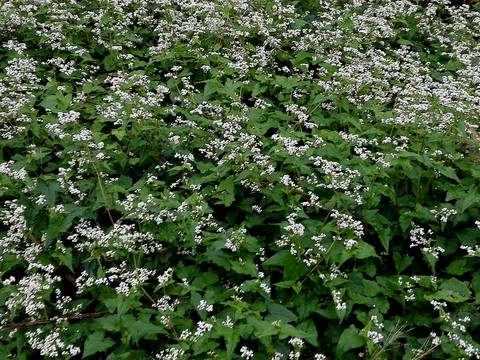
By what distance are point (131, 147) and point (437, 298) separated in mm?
3733

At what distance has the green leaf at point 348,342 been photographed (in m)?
3.43

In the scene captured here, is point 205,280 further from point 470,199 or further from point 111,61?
point 111,61

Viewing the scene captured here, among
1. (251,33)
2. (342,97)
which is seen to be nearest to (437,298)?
→ (342,97)

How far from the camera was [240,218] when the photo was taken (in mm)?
4914

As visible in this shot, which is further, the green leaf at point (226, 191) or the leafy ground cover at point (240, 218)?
the green leaf at point (226, 191)

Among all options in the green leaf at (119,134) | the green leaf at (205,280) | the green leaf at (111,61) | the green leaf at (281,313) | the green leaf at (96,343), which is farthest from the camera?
the green leaf at (111,61)

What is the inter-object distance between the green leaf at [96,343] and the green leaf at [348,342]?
6.32 ft

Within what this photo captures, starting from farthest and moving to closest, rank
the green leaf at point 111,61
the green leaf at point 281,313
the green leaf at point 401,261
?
the green leaf at point 111,61, the green leaf at point 401,261, the green leaf at point 281,313

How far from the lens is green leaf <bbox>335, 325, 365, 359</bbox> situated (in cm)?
343

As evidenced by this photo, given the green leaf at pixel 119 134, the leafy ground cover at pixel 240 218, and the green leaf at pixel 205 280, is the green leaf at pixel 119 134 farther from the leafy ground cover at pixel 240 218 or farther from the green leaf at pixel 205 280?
the green leaf at pixel 205 280

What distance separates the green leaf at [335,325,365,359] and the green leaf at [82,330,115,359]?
1926 mm

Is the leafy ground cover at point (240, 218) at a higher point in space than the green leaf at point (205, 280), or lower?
higher

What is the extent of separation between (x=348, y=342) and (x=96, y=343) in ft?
7.03

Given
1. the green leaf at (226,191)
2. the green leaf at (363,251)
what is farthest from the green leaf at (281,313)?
the green leaf at (226,191)
